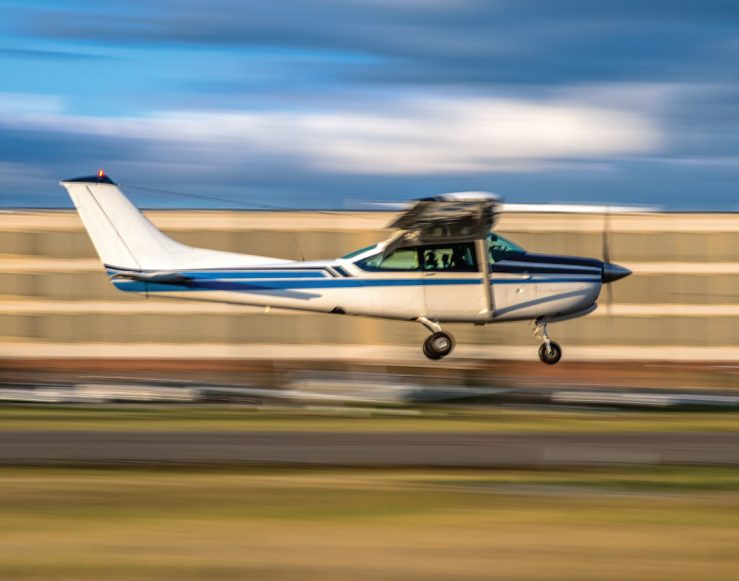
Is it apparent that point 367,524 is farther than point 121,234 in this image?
No

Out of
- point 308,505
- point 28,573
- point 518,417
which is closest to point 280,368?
point 518,417

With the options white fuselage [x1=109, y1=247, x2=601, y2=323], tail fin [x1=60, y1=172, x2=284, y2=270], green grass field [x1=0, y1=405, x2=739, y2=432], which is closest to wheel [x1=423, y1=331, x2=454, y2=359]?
white fuselage [x1=109, y1=247, x2=601, y2=323]

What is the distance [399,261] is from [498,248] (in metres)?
2.15

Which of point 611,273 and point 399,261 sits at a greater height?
point 399,261

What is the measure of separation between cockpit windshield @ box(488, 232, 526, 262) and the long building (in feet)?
75.9

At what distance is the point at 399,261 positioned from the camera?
1025 inches

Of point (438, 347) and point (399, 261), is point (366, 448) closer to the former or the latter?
point (438, 347)

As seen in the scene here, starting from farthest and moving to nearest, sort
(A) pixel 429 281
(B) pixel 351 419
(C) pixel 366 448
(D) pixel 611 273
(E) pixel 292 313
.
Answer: (E) pixel 292 313 < (D) pixel 611 273 < (A) pixel 429 281 < (B) pixel 351 419 < (C) pixel 366 448

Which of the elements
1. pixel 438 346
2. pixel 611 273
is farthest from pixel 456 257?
pixel 611 273

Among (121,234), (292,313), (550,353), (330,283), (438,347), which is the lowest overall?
(292,313)

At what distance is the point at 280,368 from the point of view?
48.4 meters

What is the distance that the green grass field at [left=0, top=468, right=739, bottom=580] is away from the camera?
971 cm

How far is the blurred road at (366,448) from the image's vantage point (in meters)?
16.9

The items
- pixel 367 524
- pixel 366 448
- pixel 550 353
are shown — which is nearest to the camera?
pixel 367 524
